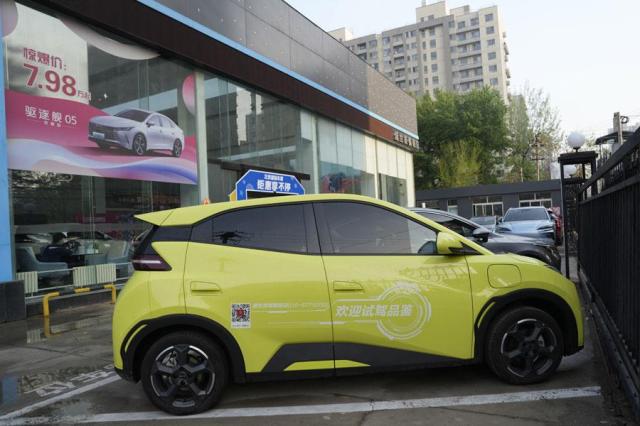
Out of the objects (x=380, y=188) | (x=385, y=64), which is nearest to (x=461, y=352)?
(x=380, y=188)

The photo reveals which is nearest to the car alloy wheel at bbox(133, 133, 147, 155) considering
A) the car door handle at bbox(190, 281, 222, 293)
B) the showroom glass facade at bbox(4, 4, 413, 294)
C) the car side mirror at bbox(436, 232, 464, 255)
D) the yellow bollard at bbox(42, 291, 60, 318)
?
the showroom glass facade at bbox(4, 4, 413, 294)

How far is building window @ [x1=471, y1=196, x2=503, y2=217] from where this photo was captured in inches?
1742

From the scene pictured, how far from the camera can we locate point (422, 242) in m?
4.04

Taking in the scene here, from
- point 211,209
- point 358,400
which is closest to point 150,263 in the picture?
point 211,209

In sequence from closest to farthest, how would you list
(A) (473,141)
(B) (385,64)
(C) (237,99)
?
(C) (237,99)
(A) (473,141)
(B) (385,64)

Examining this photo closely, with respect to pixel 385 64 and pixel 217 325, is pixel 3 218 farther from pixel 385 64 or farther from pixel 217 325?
pixel 385 64

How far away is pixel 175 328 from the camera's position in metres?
3.84

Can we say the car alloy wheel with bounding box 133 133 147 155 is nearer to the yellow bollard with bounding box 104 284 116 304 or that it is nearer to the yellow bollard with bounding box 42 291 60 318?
the yellow bollard with bounding box 104 284 116 304

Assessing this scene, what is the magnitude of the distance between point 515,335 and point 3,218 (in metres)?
8.80

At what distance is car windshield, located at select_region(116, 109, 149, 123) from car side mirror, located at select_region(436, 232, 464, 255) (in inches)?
388

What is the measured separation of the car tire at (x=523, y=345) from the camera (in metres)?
3.98

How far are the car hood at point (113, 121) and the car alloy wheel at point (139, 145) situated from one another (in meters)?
0.32

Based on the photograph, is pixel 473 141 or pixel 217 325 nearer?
pixel 217 325

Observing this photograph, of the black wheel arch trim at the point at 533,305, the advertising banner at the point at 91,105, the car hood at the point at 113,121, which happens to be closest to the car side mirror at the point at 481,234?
the black wheel arch trim at the point at 533,305
